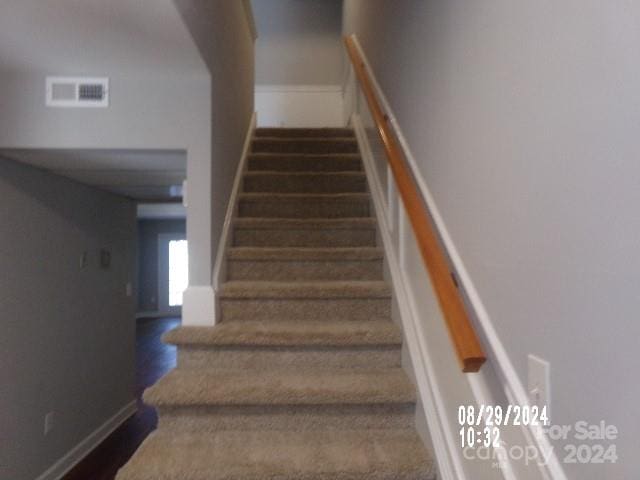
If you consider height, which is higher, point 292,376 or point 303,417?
point 292,376

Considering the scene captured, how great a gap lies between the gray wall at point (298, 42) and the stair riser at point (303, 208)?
112 inches

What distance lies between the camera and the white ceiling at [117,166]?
6.98 ft

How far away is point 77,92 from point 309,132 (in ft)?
6.93

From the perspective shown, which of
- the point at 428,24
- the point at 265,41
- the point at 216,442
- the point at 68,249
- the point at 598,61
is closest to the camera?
the point at 598,61

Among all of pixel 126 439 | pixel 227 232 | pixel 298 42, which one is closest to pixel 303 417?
pixel 227 232

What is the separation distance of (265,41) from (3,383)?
4.56 metres

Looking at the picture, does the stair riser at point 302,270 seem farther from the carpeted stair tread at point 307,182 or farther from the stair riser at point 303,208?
the carpeted stair tread at point 307,182

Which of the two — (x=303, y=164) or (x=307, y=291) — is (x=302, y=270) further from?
(x=303, y=164)

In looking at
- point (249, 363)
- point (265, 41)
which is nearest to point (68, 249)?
point (249, 363)

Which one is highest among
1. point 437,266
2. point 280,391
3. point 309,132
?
point 309,132

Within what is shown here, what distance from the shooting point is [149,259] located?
9203 millimetres

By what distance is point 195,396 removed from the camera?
1.61 metres

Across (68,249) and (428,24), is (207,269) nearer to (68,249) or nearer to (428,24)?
(68,249)

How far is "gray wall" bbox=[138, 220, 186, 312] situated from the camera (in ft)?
30.1
